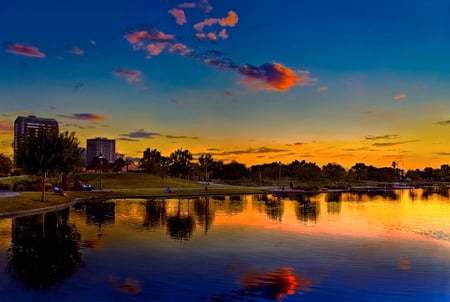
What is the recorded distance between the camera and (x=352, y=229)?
2828 centimetres

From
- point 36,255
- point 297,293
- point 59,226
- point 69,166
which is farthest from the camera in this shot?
point 69,166

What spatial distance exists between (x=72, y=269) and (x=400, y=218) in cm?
2740

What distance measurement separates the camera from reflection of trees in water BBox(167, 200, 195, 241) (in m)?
24.4

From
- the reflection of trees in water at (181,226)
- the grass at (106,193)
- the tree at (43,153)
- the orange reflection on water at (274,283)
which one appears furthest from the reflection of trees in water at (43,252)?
the tree at (43,153)

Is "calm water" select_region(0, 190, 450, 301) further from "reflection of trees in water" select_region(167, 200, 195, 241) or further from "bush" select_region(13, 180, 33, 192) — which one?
"bush" select_region(13, 180, 33, 192)

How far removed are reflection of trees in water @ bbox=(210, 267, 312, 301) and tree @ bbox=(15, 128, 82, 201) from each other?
32878 millimetres

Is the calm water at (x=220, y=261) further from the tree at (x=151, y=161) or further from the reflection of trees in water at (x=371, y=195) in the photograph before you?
the tree at (x=151, y=161)

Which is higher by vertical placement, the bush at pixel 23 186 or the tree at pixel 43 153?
the tree at pixel 43 153

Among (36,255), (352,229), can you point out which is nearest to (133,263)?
(36,255)

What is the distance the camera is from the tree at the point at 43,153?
43094 mm

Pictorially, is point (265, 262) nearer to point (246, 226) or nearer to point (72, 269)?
point (72, 269)

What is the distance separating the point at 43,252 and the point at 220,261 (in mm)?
7437

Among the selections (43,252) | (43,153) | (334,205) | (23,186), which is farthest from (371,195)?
(43,252)

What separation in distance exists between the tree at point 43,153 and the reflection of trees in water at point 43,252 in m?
14.0
